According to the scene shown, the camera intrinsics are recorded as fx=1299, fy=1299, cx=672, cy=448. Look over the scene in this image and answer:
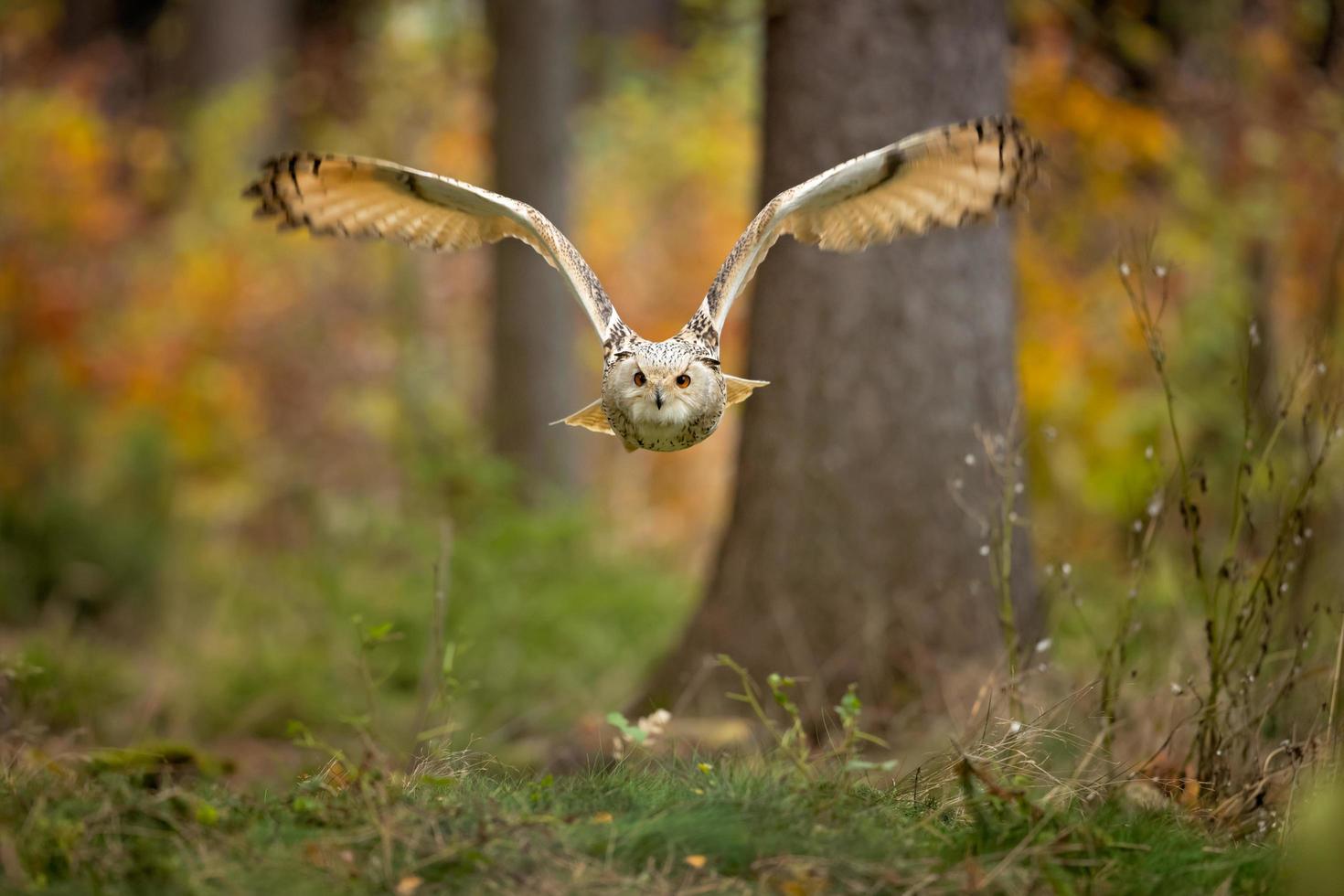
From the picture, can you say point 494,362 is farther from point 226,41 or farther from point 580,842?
point 226,41

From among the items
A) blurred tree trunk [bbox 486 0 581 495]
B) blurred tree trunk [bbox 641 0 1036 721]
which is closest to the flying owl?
blurred tree trunk [bbox 641 0 1036 721]

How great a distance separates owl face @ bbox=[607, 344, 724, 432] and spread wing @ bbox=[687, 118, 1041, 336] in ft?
0.59

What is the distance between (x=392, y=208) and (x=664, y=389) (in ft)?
4.19

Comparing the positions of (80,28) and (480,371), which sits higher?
A: (80,28)

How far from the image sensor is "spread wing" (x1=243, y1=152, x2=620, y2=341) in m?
3.58

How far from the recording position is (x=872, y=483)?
5762mm

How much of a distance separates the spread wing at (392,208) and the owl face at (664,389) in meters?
0.40

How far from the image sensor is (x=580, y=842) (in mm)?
2875

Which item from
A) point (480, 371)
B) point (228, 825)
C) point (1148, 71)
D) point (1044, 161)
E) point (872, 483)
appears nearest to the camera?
point (228, 825)

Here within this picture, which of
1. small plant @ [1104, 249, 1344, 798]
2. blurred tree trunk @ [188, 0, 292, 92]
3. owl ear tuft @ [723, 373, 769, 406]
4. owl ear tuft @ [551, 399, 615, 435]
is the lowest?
small plant @ [1104, 249, 1344, 798]

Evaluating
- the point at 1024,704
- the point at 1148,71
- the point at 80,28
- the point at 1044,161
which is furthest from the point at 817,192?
the point at 80,28

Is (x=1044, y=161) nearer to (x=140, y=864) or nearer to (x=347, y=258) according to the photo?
(x=140, y=864)

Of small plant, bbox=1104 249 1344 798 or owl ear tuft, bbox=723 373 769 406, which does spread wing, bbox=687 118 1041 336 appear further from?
small plant, bbox=1104 249 1344 798

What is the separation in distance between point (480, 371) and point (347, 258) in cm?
211
